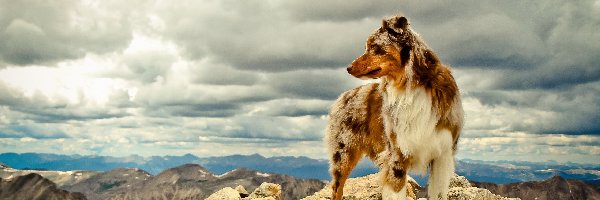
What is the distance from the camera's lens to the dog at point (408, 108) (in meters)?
10.0

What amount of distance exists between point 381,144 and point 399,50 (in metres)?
3.11

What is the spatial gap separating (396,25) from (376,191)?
10495 millimetres

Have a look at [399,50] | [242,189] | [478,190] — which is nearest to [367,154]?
[399,50]

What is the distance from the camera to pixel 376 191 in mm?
19297

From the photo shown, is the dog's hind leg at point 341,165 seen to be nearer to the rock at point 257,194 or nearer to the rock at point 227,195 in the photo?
the rock at point 257,194

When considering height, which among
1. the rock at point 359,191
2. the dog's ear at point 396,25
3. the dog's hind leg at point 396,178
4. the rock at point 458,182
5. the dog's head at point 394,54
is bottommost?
the rock at point 359,191

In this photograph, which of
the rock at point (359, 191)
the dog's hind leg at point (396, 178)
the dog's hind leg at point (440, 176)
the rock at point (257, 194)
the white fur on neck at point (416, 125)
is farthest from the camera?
the rock at point (257, 194)

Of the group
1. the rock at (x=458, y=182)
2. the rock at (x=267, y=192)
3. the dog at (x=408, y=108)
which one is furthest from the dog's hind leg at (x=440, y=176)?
the rock at (x=267, y=192)

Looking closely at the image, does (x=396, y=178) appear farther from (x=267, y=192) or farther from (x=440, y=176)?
(x=267, y=192)

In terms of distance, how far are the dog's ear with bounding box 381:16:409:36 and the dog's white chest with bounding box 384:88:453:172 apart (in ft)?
3.94

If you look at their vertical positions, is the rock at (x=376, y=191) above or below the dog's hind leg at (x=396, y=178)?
below

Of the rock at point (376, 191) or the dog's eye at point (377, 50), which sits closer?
the dog's eye at point (377, 50)

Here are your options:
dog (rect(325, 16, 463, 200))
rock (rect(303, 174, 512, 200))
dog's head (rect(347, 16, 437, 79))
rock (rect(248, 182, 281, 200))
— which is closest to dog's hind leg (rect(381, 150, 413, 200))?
dog (rect(325, 16, 463, 200))

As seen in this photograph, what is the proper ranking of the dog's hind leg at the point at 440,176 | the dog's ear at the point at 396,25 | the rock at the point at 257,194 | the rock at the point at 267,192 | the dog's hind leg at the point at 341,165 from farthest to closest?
the rock at the point at 267,192 < the rock at the point at 257,194 < the dog's hind leg at the point at 341,165 < the dog's hind leg at the point at 440,176 < the dog's ear at the point at 396,25
